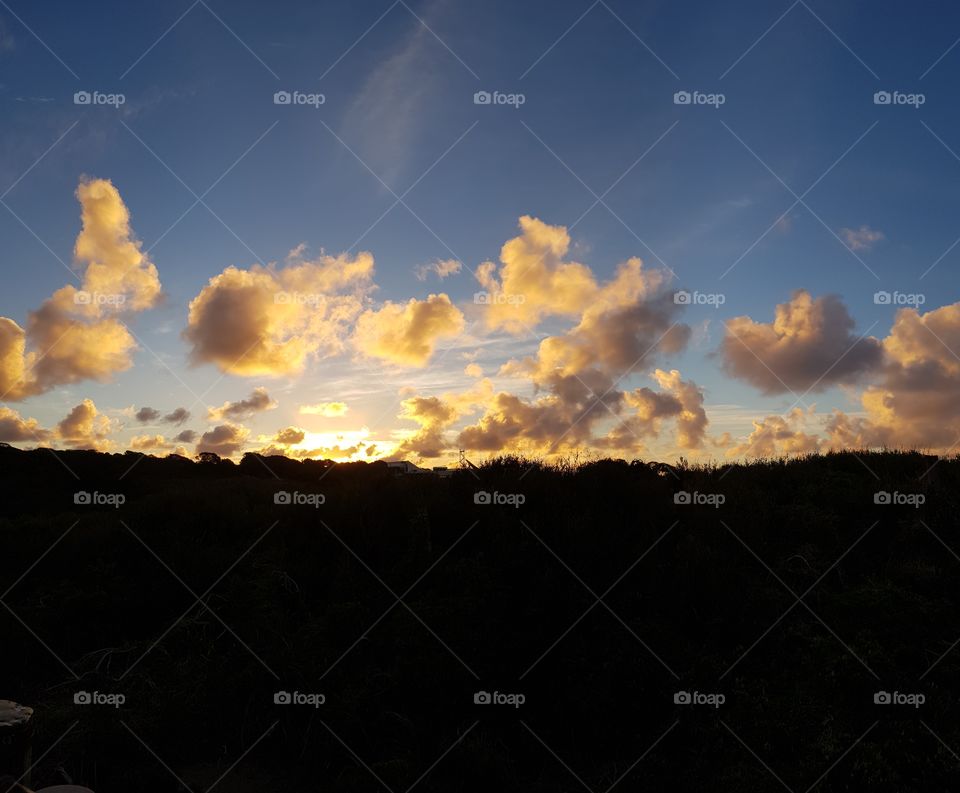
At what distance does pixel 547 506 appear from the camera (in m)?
10.9

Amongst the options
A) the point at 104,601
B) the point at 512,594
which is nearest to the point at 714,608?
the point at 512,594

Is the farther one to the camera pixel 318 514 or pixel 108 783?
pixel 318 514

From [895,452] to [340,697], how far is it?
1313 cm

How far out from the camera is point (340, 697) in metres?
7.56

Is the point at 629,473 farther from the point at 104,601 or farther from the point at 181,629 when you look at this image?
the point at 104,601

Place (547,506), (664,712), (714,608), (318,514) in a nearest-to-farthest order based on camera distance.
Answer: (664,712) → (714,608) → (547,506) → (318,514)

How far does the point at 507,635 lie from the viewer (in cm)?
830

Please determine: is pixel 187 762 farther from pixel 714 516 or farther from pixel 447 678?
pixel 714 516

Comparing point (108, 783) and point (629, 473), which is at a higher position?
point (629, 473)

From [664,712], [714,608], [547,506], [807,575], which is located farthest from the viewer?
[547,506]

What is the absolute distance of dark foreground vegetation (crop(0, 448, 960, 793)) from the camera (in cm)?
684

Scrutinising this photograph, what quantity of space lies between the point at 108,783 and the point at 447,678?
11.4 feet

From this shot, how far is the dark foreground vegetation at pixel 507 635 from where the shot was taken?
22.4 feet

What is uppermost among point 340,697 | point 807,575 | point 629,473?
point 629,473
